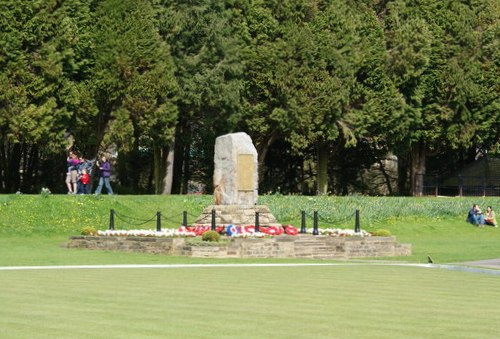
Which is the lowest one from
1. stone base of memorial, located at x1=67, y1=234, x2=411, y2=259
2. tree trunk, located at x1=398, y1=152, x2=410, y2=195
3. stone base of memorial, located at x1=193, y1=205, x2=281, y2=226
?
stone base of memorial, located at x1=67, y1=234, x2=411, y2=259

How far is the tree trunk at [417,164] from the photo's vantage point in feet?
219

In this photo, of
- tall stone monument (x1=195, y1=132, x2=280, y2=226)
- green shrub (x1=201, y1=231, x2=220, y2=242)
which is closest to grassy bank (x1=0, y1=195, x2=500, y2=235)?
tall stone monument (x1=195, y1=132, x2=280, y2=226)

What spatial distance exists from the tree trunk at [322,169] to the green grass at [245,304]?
36.9 meters

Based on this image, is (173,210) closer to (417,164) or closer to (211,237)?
(211,237)

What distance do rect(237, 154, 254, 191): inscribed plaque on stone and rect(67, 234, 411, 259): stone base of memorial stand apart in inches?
119

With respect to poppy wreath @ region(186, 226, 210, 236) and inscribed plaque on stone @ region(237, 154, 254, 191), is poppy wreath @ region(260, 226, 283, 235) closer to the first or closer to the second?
poppy wreath @ region(186, 226, 210, 236)

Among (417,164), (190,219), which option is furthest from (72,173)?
(417,164)

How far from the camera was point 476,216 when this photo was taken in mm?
53188

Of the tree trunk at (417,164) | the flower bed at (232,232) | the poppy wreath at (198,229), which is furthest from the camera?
the tree trunk at (417,164)

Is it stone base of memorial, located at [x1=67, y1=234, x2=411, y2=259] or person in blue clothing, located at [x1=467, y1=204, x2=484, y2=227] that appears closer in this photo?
stone base of memorial, located at [x1=67, y1=234, x2=411, y2=259]

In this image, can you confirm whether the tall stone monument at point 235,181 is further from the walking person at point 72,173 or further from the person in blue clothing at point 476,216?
the person in blue clothing at point 476,216

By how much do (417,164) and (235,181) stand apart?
103 ft

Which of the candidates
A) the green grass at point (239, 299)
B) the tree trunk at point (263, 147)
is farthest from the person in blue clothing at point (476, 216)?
the green grass at point (239, 299)

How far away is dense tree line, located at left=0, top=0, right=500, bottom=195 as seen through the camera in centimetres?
5406
